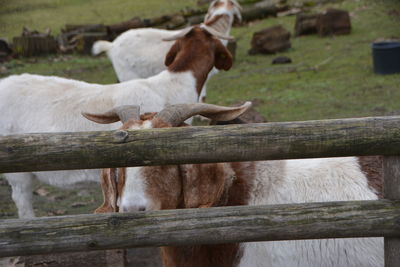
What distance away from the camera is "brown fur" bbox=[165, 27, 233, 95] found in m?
5.83

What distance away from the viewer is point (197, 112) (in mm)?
3025

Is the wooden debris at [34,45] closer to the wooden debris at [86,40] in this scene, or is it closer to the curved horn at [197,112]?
the wooden debris at [86,40]

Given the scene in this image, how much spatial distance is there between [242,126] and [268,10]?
52.0 ft

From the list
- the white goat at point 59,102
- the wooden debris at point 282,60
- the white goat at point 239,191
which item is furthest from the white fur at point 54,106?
the wooden debris at point 282,60

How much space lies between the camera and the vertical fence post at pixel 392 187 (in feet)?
8.37

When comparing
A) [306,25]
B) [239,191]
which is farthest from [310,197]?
[306,25]

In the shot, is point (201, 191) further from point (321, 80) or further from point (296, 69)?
point (296, 69)

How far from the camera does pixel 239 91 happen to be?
1060cm

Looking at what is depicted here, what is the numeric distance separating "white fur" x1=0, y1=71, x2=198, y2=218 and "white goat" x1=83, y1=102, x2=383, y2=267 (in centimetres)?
207

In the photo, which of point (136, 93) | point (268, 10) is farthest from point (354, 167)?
point (268, 10)

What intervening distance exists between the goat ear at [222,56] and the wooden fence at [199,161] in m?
3.71

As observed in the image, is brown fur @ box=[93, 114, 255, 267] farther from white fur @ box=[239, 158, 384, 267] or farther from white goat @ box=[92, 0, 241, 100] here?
white goat @ box=[92, 0, 241, 100]

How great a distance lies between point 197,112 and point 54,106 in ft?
8.39

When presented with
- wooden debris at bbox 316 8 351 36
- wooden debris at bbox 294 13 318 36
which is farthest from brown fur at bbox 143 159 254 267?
wooden debris at bbox 294 13 318 36
